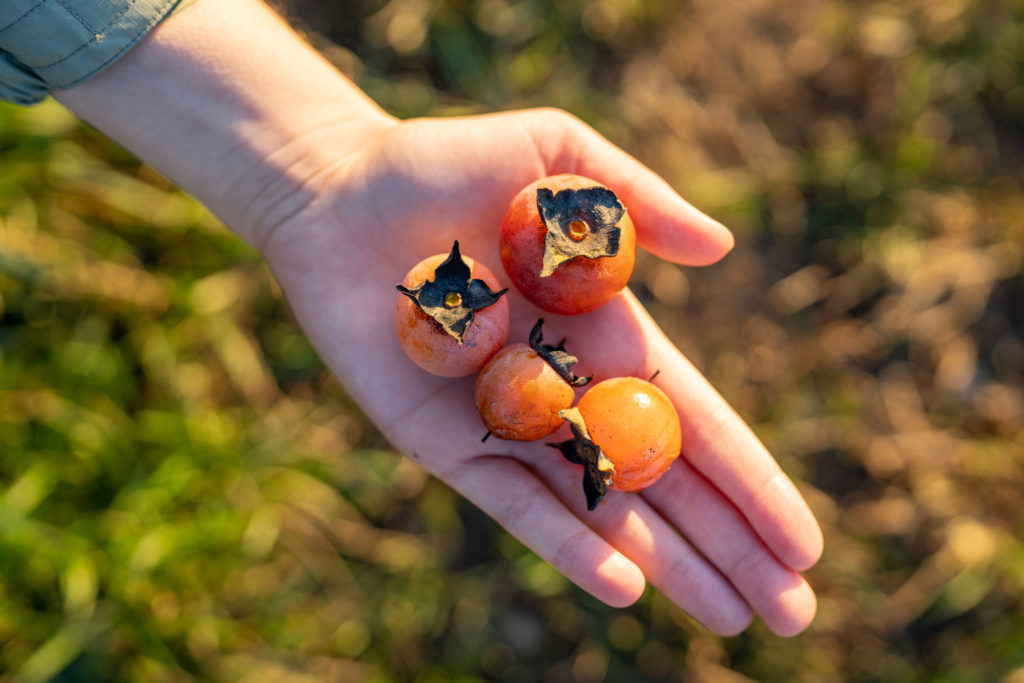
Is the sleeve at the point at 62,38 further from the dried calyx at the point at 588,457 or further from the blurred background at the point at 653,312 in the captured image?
the dried calyx at the point at 588,457

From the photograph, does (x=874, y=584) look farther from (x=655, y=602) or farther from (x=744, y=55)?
(x=744, y=55)

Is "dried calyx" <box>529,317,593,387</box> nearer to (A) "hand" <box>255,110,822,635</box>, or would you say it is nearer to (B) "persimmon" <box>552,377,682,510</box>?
(B) "persimmon" <box>552,377,682,510</box>

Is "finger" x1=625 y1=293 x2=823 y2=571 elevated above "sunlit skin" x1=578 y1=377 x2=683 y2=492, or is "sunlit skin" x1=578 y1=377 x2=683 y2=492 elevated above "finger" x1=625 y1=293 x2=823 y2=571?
"sunlit skin" x1=578 y1=377 x2=683 y2=492

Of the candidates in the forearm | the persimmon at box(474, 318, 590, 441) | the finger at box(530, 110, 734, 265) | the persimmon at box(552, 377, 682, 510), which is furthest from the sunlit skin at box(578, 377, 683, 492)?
the forearm

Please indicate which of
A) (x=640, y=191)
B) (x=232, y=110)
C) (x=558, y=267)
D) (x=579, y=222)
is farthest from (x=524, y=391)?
(x=232, y=110)

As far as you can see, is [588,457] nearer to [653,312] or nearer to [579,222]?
[579,222]

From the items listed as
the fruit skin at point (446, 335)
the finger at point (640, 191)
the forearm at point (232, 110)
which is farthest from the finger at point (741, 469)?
the forearm at point (232, 110)
